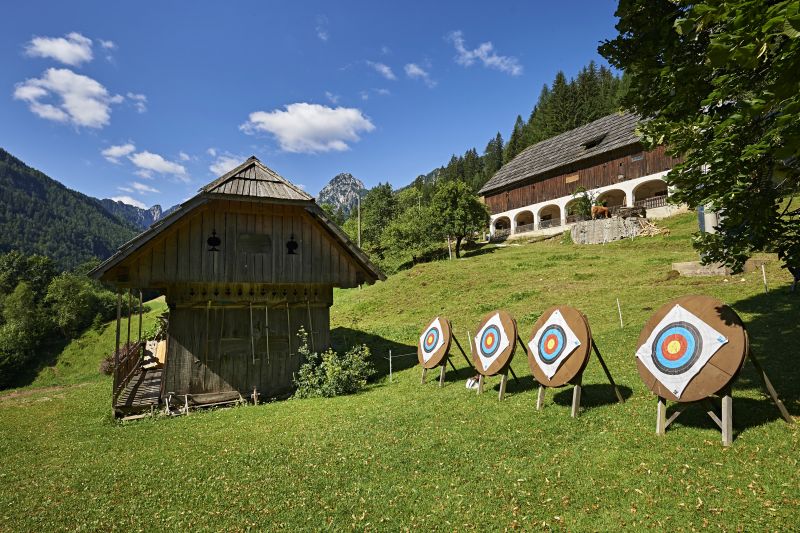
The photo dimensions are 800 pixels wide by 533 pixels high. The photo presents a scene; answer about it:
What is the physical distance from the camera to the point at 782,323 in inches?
429

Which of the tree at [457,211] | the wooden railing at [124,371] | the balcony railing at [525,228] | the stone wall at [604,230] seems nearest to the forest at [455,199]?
the tree at [457,211]

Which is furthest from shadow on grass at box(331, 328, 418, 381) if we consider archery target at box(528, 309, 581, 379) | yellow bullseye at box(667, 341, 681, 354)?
yellow bullseye at box(667, 341, 681, 354)

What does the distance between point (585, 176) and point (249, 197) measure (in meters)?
39.1

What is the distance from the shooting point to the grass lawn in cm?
514

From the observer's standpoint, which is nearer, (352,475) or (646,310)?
(352,475)

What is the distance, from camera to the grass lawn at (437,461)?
5137mm

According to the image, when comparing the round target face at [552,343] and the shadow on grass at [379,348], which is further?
the shadow on grass at [379,348]

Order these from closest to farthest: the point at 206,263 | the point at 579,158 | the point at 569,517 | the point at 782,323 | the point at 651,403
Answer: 1. the point at 569,517
2. the point at 651,403
3. the point at 782,323
4. the point at 206,263
5. the point at 579,158

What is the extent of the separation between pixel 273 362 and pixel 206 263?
4.23 meters

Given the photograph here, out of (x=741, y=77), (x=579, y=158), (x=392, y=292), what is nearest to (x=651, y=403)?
(x=741, y=77)

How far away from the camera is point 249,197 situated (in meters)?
12.5

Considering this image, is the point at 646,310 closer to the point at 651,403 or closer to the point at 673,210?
the point at 651,403

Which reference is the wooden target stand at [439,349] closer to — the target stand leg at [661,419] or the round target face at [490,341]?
the round target face at [490,341]

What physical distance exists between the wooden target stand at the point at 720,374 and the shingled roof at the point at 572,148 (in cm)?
3635
